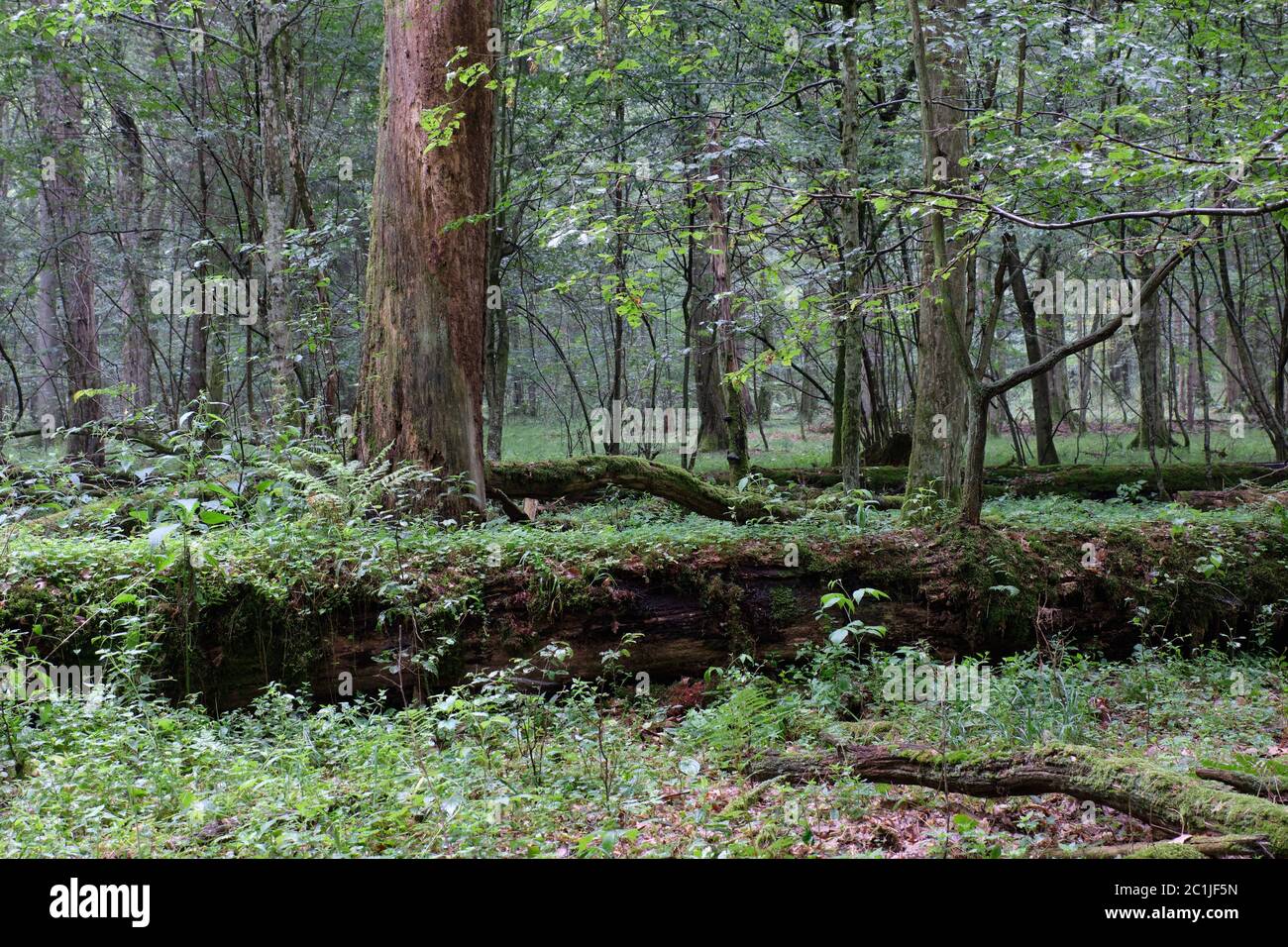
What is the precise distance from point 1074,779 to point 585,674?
3.32 metres

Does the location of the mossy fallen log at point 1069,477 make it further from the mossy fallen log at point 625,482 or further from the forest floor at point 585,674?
the forest floor at point 585,674

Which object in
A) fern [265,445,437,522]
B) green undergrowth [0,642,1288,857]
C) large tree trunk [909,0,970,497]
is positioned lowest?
green undergrowth [0,642,1288,857]

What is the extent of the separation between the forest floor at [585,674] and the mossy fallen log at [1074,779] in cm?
10

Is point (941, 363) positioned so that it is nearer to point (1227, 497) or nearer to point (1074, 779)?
point (1227, 497)

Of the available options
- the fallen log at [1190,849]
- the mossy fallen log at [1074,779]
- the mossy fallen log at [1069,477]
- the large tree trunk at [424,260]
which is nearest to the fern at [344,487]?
the large tree trunk at [424,260]

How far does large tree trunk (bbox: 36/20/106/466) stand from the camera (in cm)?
1384

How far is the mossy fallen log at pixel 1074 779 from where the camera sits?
3.12 meters

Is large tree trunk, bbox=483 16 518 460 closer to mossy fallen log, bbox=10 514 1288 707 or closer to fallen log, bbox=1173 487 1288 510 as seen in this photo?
mossy fallen log, bbox=10 514 1288 707

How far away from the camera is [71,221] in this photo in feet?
48.2

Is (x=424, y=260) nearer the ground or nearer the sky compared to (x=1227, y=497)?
nearer the sky

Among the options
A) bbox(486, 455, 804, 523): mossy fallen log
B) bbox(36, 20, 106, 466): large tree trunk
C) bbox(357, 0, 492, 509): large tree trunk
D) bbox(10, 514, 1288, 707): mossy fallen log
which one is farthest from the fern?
bbox(36, 20, 106, 466): large tree trunk

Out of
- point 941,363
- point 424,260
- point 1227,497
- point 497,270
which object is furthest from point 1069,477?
point 424,260

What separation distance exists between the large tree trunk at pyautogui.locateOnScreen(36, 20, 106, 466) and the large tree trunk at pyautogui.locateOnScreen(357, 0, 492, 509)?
338 inches
